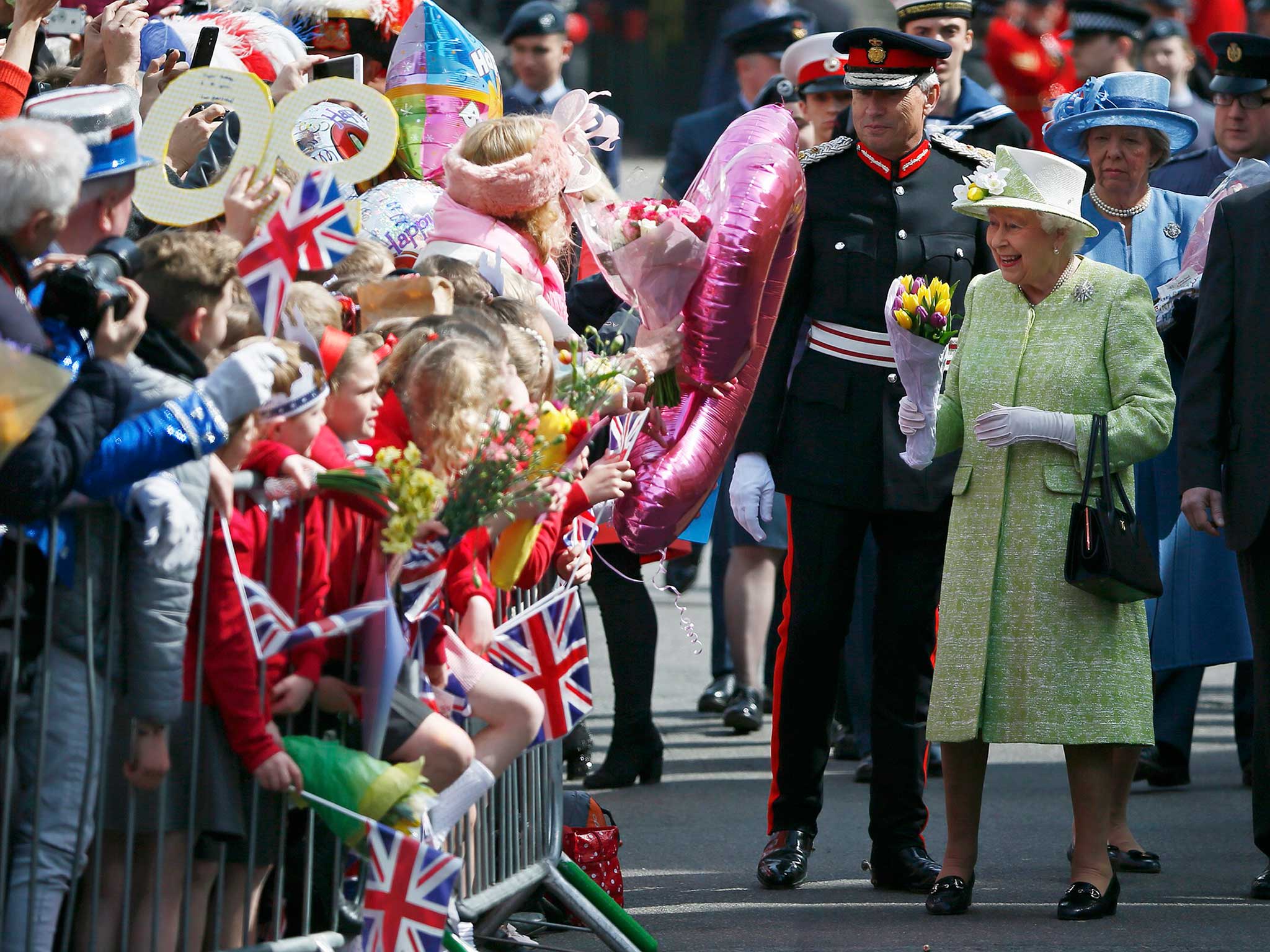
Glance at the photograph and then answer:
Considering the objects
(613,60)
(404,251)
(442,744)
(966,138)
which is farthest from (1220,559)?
(613,60)

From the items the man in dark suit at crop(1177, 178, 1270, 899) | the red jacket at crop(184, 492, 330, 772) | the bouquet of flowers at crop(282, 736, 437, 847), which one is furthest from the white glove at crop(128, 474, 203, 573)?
the man in dark suit at crop(1177, 178, 1270, 899)

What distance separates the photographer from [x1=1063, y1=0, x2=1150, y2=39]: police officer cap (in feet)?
35.2

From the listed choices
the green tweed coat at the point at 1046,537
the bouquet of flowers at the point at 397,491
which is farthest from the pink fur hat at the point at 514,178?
the bouquet of flowers at the point at 397,491

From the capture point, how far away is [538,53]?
10547 mm

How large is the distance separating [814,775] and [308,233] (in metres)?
2.51

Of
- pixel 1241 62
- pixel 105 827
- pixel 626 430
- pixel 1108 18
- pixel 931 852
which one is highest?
pixel 1108 18

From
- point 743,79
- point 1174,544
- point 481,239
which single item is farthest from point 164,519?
point 743,79

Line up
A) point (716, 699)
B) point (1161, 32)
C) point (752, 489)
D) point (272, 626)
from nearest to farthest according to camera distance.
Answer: point (272, 626) < point (752, 489) < point (716, 699) < point (1161, 32)

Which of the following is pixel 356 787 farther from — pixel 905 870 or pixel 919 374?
pixel 905 870

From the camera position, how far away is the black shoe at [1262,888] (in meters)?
5.46

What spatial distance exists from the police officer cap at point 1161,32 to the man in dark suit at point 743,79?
2.43 metres

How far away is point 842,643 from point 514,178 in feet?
5.51

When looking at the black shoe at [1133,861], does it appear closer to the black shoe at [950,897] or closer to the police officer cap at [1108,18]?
the black shoe at [950,897]

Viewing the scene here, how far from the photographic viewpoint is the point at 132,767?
3480 millimetres
